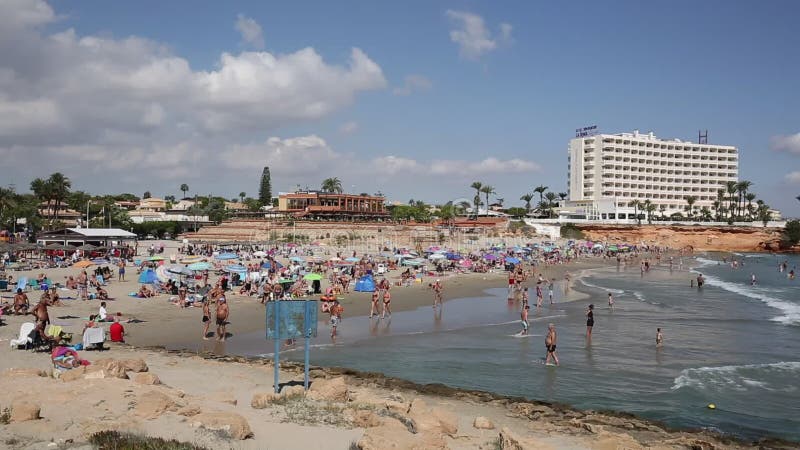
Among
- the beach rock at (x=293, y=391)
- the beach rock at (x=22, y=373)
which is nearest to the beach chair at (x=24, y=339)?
the beach rock at (x=22, y=373)

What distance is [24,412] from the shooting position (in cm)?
781

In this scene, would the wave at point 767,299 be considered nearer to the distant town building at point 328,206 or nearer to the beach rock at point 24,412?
the beach rock at point 24,412

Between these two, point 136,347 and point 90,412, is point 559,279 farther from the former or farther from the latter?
point 90,412

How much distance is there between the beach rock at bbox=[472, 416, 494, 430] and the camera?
9898 mm

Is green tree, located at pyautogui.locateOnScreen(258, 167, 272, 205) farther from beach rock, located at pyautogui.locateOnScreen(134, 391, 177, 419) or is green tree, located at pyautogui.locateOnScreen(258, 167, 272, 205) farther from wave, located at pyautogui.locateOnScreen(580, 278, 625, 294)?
beach rock, located at pyautogui.locateOnScreen(134, 391, 177, 419)

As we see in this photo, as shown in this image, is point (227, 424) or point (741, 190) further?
point (741, 190)

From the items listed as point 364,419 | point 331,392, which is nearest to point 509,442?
point 364,419

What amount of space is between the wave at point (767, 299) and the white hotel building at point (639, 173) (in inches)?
2819

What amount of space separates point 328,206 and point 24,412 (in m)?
70.3

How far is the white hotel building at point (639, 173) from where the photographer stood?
120m

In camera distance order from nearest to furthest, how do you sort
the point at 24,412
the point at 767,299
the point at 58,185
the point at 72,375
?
the point at 24,412 < the point at 72,375 < the point at 767,299 < the point at 58,185

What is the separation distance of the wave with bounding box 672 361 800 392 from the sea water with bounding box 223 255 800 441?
31mm

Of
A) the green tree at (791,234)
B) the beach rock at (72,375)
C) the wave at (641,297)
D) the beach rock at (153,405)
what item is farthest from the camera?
the green tree at (791,234)

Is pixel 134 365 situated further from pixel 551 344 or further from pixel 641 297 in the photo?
pixel 641 297
